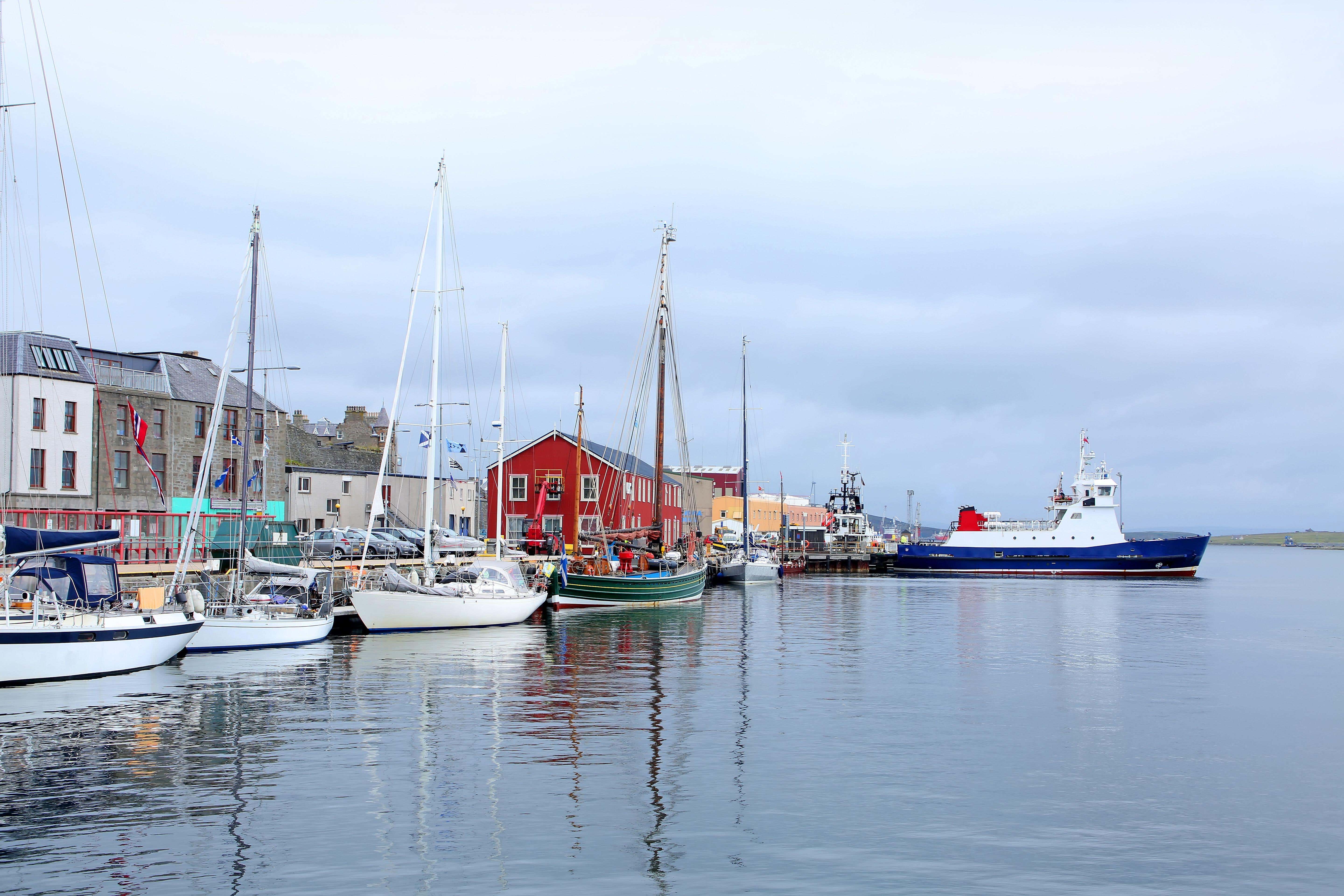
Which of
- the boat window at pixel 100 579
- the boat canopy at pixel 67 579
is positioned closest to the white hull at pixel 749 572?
the boat window at pixel 100 579

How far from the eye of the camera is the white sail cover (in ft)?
127

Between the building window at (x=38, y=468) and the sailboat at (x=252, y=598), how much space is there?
2004 centimetres

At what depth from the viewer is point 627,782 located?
17250 millimetres

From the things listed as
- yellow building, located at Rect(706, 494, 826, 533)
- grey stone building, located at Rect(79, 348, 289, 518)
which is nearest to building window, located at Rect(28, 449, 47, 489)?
grey stone building, located at Rect(79, 348, 289, 518)

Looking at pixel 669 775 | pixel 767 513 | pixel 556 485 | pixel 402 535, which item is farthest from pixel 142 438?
pixel 767 513

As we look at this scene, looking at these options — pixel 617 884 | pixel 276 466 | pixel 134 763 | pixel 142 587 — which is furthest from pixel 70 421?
pixel 617 884

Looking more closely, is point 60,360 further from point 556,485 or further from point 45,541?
point 45,541

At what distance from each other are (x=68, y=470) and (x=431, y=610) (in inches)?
1091

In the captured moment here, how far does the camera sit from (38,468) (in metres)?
53.6

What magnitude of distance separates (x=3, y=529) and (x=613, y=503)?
4437cm

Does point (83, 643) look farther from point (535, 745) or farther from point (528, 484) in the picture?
point (528, 484)

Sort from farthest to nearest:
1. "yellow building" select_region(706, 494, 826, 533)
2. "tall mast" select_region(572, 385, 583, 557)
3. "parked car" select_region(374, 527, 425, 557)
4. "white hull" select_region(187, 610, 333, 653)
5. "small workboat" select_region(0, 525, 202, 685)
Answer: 1. "yellow building" select_region(706, 494, 826, 533)
2. "parked car" select_region(374, 527, 425, 557)
3. "tall mast" select_region(572, 385, 583, 557)
4. "white hull" select_region(187, 610, 333, 653)
5. "small workboat" select_region(0, 525, 202, 685)

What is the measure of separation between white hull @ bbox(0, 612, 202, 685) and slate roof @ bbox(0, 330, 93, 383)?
3104cm

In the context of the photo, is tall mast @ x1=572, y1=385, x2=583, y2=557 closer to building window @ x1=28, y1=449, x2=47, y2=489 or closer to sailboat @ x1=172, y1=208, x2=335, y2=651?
sailboat @ x1=172, y1=208, x2=335, y2=651
